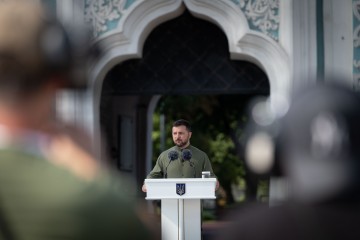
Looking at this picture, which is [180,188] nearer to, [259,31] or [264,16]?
[259,31]

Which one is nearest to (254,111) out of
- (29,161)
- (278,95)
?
(29,161)

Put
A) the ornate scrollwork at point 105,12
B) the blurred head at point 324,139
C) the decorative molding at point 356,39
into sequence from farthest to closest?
the ornate scrollwork at point 105,12 → the decorative molding at point 356,39 → the blurred head at point 324,139

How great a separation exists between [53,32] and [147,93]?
26.4 feet

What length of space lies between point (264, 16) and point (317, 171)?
7544mm

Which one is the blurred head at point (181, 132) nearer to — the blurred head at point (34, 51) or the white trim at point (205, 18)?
the white trim at point (205, 18)

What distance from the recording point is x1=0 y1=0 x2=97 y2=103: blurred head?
1496 mm

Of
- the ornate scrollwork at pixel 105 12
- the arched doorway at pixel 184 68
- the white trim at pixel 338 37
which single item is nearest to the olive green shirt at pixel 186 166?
the white trim at pixel 338 37

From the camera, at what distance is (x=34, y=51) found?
1.50 meters

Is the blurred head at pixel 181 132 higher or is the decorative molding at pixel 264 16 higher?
the decorative molding at pixel 264 16

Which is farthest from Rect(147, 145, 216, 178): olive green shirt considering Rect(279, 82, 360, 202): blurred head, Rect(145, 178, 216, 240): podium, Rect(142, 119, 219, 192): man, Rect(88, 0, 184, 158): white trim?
Rect(279, 82, 360, 202): blurred head

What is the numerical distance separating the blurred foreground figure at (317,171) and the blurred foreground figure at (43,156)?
0.22m

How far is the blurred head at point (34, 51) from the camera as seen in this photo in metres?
1.50

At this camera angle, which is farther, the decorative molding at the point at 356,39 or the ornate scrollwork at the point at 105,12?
the ornate scrollwork at the point at 105,12

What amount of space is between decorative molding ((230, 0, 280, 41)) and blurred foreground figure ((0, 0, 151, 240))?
24.1ft
